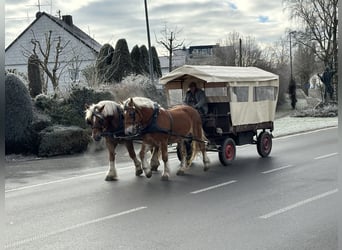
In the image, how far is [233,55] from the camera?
41000 millimetres

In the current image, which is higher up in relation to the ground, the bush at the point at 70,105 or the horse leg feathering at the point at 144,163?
the bush at the point at 70,105

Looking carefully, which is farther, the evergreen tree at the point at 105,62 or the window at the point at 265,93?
the evergreen tree at the point at 105,62

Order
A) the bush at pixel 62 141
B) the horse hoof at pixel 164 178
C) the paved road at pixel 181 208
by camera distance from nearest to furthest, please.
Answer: the paved road at pixel 181 208 → the horse hoof at pixel 164 178 → the bush at pixel 62 141

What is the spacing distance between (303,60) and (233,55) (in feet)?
39.4

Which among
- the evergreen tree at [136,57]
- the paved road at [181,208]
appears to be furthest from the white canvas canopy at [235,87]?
the evergreen tree at [136,57]

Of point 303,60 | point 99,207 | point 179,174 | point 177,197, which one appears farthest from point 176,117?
point 303,60

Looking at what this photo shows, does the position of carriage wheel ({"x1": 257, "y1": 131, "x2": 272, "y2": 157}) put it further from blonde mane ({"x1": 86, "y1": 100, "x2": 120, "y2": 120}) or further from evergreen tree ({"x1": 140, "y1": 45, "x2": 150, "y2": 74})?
evergreen tree ({"x1": 140, "y1": 45, "x2": 150, "y2": 74})

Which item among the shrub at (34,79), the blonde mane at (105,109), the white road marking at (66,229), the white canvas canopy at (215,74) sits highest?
the shrub at (34,79)

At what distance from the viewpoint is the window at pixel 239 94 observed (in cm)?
1255

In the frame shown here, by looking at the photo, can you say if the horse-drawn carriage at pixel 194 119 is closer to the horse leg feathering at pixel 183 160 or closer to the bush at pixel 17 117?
the horse leg feathering at pixel 183 160

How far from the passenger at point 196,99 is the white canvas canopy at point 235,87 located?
1.06ft

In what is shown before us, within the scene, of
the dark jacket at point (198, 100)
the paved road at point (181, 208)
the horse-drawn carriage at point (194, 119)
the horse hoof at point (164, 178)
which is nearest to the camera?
the paved road at point (181, 208)

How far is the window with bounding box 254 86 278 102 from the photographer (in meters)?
13.6

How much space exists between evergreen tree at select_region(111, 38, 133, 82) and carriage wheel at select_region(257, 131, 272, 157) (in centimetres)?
1674
